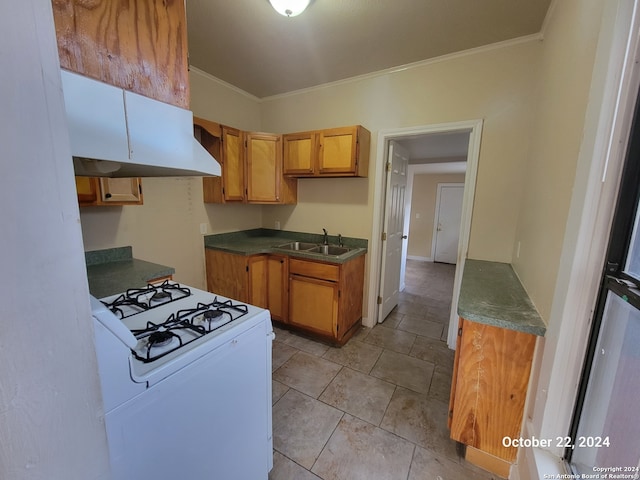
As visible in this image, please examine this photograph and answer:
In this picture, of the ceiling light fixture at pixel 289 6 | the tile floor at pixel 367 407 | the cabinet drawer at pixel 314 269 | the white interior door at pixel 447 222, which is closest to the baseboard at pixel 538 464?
the tile floor at pixel 367 407

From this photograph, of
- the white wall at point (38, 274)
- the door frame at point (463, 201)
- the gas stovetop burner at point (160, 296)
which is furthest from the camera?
the door frame at point (463, 201)

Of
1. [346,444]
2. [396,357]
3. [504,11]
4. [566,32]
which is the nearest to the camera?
[566,32]

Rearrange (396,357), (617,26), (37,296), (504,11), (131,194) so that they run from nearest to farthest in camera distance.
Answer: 1. (37,296)
2. (617,26)
3. (504,11)
4. (131,194)
5. (396,357)

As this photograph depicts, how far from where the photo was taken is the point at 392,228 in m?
2.94

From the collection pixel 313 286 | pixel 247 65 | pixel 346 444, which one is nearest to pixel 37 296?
pixel 346 444

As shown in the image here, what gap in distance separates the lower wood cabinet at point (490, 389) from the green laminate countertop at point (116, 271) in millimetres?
1904

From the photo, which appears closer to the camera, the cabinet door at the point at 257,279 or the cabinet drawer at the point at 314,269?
the cabinet drawer at the point at 314,269

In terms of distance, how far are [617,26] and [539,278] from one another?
1.01 meters

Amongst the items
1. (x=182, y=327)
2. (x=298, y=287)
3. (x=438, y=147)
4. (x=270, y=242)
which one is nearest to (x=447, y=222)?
(x=438, y=147)

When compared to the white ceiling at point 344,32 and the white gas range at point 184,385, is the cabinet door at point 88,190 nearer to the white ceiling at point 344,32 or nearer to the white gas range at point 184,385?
the white gas range at point 184,385

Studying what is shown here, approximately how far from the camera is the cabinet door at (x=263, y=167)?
8.88 feet

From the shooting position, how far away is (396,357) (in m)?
2.30

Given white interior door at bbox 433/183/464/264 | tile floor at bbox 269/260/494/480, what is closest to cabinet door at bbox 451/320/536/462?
tile floor at bbox 269/260/494/480

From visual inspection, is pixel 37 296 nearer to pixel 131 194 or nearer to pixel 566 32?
pixel 131 194
